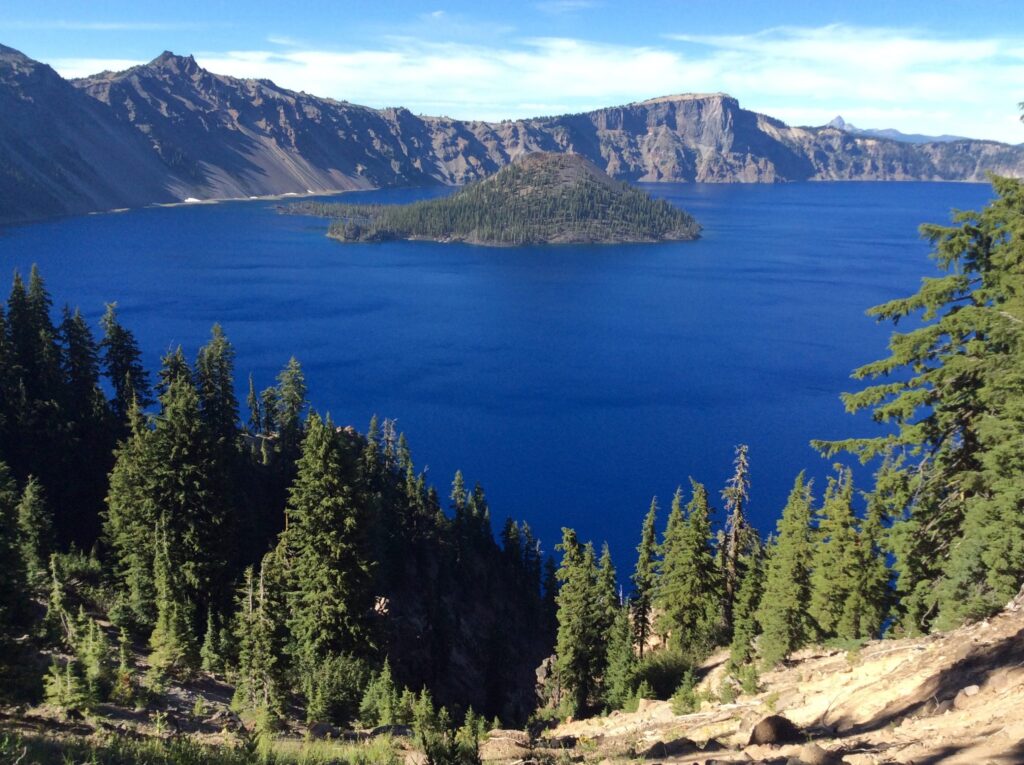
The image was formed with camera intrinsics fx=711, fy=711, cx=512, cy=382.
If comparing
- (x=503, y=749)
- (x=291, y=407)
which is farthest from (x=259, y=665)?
(x=291, y=407)

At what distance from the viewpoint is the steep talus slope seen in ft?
38.9

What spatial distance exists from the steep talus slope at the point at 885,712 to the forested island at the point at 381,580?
346 millimetres

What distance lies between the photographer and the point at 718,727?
681 inches

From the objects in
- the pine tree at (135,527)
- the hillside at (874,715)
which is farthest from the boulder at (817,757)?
the pine tree at (135,527)

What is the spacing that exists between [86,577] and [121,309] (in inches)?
5714

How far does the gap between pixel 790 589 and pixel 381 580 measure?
83.4ft

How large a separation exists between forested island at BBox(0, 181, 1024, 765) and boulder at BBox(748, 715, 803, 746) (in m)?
0.41

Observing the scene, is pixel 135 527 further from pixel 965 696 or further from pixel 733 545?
pixel 965 696

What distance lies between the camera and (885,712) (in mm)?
14688

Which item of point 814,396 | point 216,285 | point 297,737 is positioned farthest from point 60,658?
point 216,285

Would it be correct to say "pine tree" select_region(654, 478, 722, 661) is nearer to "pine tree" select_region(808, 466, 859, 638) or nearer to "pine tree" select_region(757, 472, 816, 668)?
"pine tree" select_region(757, 472, 816, 668)

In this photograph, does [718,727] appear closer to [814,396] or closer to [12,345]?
[12,345]

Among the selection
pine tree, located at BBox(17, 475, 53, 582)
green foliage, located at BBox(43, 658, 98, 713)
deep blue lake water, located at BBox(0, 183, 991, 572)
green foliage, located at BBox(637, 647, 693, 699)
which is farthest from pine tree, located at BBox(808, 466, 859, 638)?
deep blue lake water, located at BBox(0, 183, 991, 572)

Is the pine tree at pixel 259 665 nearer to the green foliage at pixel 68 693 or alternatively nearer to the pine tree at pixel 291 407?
the green foliage at pixel 68 693
